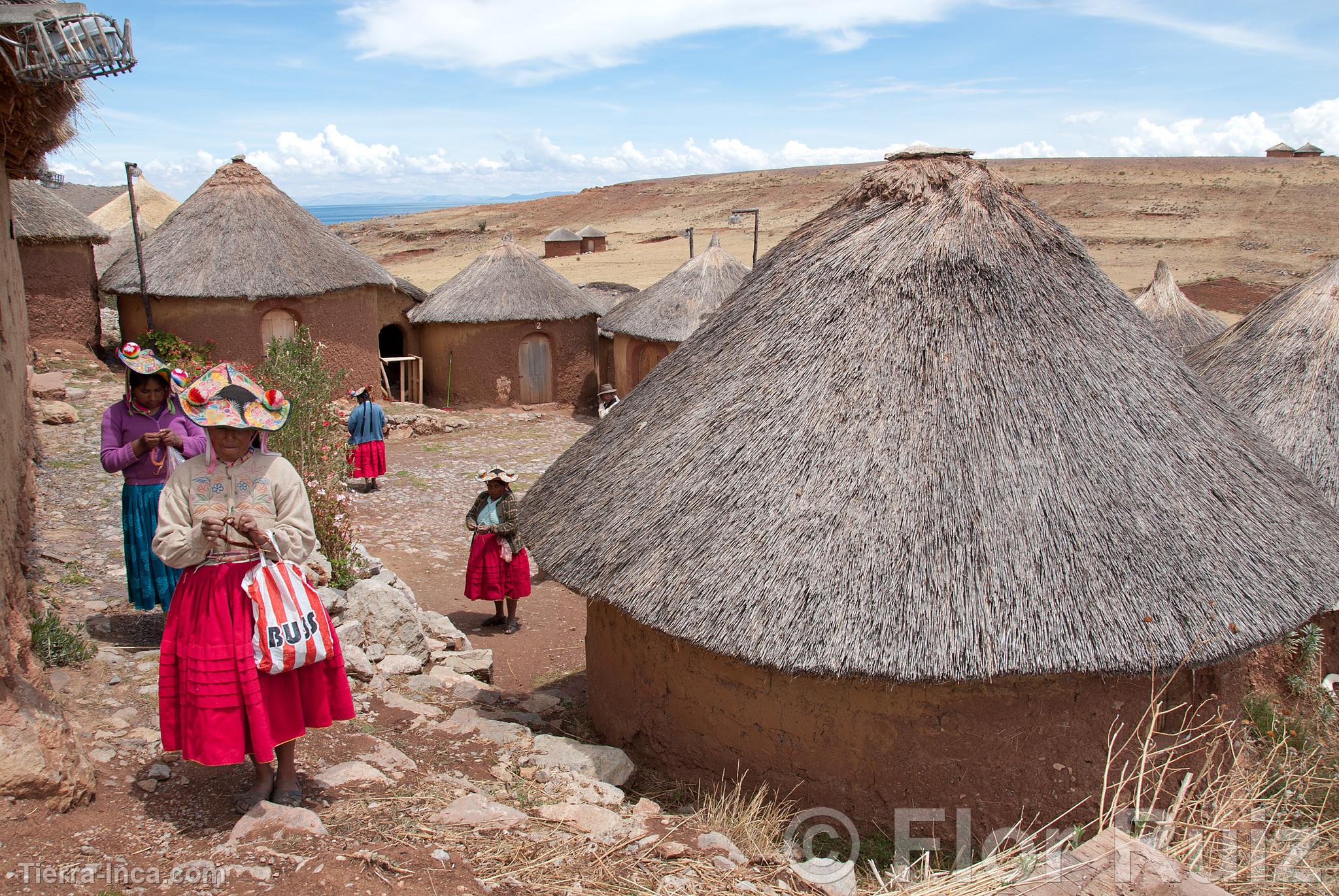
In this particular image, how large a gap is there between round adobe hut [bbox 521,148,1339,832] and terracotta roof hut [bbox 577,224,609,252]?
42.8 m

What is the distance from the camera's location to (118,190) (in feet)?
104

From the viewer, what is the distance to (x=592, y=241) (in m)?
47.4

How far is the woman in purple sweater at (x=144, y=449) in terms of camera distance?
512 centimetres

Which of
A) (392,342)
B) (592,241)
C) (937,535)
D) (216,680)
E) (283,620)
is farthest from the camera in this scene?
(592,241)

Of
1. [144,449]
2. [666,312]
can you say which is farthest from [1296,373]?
[666,312]

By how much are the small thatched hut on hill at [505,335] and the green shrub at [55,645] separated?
1421 centimetres

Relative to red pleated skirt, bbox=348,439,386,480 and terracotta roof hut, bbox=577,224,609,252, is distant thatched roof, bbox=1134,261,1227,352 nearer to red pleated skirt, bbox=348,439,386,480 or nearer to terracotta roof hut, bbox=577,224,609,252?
red pleated skirt, bbox=348,439,386,480

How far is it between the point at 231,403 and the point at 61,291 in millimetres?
16864

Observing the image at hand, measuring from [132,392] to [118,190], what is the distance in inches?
1255

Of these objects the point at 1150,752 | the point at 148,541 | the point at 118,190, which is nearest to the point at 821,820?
the point at 1150,752

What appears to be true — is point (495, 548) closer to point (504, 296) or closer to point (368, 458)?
point (368, 458)

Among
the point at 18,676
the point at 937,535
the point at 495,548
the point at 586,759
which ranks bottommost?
the point at 586,759

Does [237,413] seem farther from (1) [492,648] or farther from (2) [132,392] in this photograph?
(1) [492,648]

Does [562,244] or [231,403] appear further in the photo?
[562,244]
